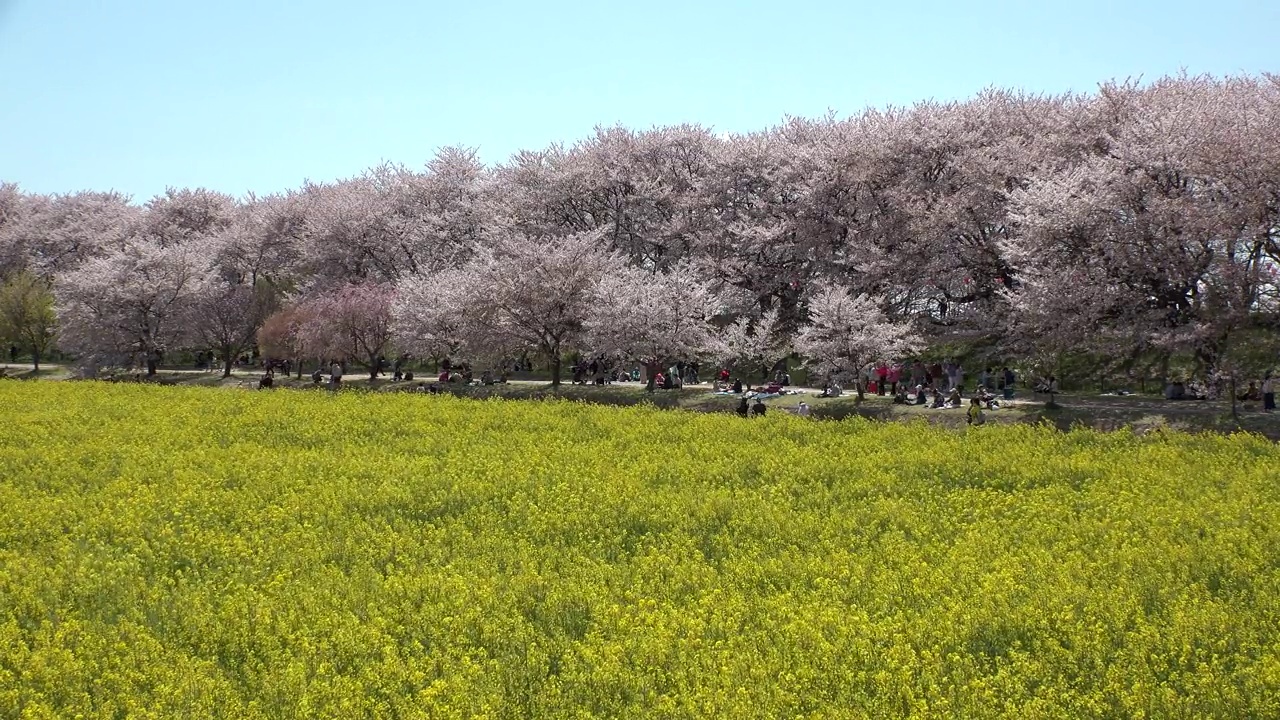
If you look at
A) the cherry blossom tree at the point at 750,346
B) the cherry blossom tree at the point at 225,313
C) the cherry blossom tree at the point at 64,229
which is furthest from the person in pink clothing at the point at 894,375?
the cherry blossom tree at the point at 64,229

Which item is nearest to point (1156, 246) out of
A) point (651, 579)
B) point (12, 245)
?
point (651, 579)

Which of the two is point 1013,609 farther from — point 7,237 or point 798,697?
point 7,237

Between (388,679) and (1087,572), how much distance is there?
968 centimetres

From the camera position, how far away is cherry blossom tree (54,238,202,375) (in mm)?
60094

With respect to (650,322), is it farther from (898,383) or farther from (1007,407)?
(1007,407)

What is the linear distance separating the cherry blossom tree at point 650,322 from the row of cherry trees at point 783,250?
0.12m

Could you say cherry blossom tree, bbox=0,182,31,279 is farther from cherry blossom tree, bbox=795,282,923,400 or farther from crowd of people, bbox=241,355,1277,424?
cherry blossom tree, bbox=795,282,923,400

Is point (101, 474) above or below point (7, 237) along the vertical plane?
below

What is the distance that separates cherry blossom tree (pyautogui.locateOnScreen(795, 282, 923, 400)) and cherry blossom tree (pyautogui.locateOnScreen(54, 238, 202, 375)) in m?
42.8

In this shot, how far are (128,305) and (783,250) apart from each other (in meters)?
41.6

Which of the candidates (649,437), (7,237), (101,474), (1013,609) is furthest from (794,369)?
(7,237)

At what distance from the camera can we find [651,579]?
47.4ft

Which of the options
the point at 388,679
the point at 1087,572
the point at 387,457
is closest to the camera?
the point at 388,679

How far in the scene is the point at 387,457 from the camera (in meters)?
24.9
